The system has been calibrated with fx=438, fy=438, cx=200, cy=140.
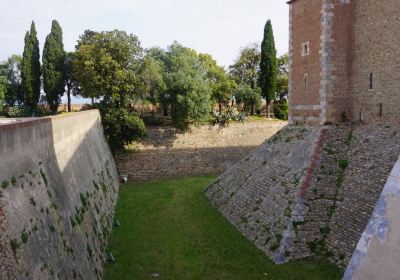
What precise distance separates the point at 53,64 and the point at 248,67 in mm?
24030

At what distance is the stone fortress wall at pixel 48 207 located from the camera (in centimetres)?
891

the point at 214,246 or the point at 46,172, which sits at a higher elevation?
the point at 46,172

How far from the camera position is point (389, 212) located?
1261 cm

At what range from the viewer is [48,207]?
11.5m

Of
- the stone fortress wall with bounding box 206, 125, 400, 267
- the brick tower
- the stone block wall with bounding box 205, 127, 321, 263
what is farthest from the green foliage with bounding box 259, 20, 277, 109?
the stone fortress wall with bounding box 206, 125, 400, 267

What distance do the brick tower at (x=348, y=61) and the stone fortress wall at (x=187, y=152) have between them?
14.1 metres

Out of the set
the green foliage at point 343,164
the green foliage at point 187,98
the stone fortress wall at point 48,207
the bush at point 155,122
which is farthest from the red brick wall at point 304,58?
the bush at point 155,122

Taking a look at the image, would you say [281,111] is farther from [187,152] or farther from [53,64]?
[53,64]

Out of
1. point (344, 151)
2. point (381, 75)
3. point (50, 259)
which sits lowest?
point (50, 259)

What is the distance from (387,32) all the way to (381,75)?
1707mm

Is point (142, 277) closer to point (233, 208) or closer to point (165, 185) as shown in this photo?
point (233, 208)

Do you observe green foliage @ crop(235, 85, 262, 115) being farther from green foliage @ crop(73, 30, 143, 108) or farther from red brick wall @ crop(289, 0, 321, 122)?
red brick wall @ crop(289, 0, 321, 122)

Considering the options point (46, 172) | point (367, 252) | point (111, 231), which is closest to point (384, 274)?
point (367, 252)

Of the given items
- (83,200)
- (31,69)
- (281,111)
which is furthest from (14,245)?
(281,111)
